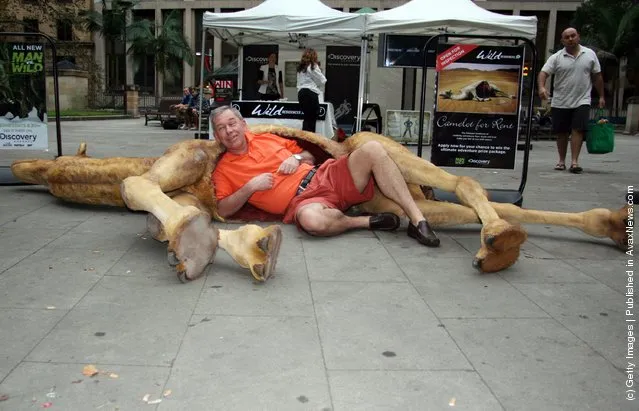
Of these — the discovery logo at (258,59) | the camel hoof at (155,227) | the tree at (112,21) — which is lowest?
the camel hoof at (155,227)

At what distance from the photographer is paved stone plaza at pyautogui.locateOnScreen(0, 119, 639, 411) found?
2285 millimetres

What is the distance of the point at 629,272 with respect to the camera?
3873 mm

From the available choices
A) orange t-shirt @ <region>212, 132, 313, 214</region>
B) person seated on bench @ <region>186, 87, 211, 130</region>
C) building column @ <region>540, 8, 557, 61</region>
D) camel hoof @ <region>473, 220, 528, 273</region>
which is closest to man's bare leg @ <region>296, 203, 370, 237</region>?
orange t-shirt @ <region>212, 132, 313, 214</region>

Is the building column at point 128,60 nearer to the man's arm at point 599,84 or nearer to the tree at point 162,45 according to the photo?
the tree at point 162,45

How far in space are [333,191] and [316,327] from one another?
1751mm

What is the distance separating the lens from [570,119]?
357 inches

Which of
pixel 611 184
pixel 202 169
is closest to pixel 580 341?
pixel 202 169

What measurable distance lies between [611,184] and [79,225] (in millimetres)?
6758

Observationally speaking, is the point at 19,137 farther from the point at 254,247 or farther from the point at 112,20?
the point at 112,20

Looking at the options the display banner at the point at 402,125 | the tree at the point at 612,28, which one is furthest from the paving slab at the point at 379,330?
the tree at the point at 612,28

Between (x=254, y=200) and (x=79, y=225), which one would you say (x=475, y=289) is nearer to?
(x=254, y=200)

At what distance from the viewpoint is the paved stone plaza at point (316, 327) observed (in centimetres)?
229

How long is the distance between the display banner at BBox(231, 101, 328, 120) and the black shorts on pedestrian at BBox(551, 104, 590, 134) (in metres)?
4.50

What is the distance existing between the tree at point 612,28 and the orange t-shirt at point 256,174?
100 feet
